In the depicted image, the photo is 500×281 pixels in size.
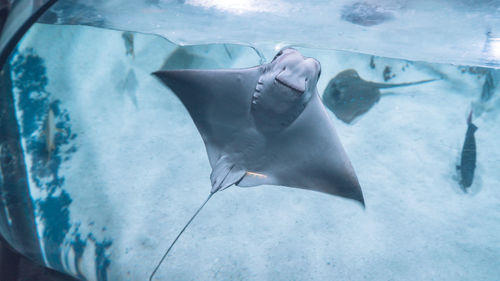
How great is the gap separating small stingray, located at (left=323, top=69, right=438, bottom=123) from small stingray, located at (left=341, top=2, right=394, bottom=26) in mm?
951

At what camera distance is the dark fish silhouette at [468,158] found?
390cm

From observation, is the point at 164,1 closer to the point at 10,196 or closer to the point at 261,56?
the point at 261,56

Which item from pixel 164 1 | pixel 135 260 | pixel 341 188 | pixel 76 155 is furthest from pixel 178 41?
pixel 341 188

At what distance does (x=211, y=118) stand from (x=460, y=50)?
5284mm

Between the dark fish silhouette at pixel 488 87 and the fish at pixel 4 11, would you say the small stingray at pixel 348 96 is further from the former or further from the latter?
the fish at pixel 4 11

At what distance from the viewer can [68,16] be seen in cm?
408

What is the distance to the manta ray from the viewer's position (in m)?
1.97

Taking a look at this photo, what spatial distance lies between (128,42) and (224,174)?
4.85m

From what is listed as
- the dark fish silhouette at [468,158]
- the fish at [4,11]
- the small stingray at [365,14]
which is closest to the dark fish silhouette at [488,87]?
the dark fish silhouette at [468,158]

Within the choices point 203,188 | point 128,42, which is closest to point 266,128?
point 203,188

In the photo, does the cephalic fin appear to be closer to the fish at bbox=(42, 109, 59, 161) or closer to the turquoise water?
the turquoise water

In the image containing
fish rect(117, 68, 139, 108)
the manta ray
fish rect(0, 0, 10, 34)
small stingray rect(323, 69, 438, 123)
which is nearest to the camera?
the manta ray

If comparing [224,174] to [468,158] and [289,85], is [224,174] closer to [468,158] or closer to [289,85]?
[289,85]

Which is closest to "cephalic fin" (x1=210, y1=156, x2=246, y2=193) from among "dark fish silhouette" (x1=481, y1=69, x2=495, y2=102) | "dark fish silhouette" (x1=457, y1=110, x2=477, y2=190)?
"dark fish silhouette" (x1=457, y1=110, x2=477, y2=190)
